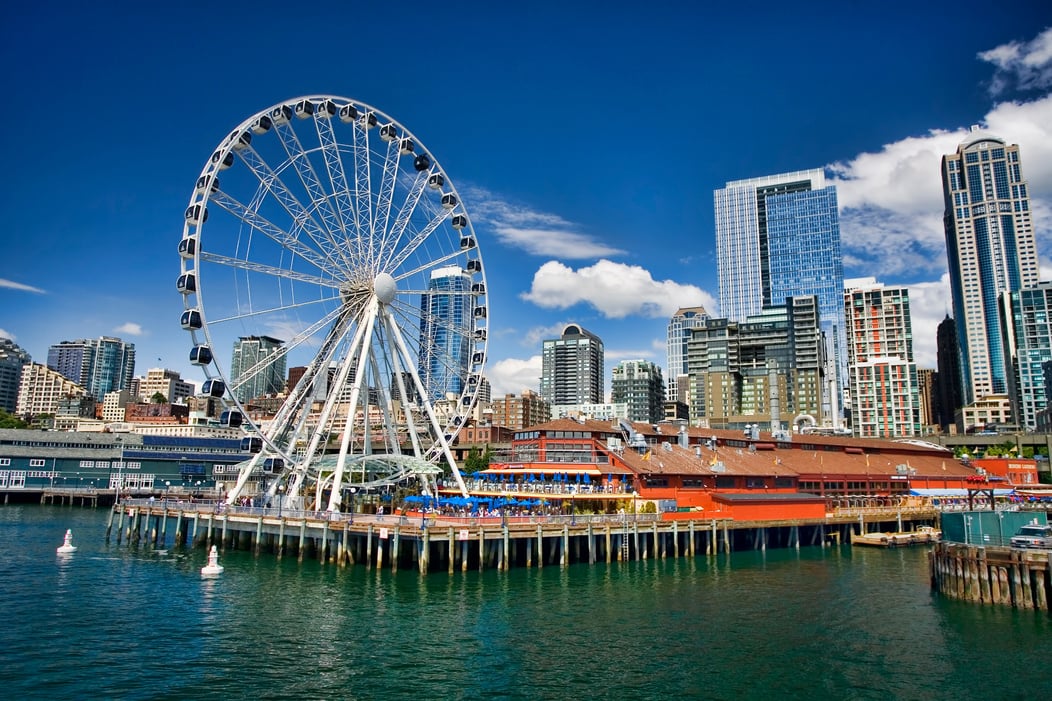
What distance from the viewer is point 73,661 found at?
95.3 feet

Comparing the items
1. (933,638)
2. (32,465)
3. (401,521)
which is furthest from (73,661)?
(32,465)

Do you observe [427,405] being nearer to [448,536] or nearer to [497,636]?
[448,536]

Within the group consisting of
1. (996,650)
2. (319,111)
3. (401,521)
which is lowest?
(996,650)

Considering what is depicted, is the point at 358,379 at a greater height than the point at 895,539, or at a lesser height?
greater

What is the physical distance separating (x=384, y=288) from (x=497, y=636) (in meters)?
36.4

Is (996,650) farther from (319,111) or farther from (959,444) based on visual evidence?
(959,444)

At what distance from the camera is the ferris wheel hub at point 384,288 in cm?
6350

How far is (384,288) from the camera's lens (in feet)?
209


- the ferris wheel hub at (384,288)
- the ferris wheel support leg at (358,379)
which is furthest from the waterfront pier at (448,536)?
the ferris wheel hub at (384,288)

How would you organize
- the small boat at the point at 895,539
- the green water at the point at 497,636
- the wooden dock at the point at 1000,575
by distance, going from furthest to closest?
the small boat at the point at 895,539 → the wooden dock at the point at 1000,575 → the green water at the point at 497,636

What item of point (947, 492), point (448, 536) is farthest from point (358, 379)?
point (947, 492)

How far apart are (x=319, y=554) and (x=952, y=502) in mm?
80234

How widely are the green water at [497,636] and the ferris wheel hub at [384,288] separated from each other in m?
22.6

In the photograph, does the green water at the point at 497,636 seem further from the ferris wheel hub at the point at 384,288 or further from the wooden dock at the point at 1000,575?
the ferris wheel hub at the point at 384,288
